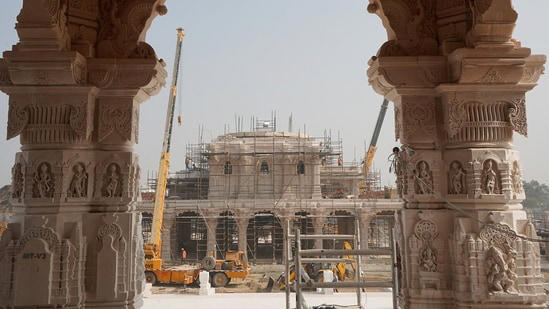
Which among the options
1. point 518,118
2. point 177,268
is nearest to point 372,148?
point 177,268

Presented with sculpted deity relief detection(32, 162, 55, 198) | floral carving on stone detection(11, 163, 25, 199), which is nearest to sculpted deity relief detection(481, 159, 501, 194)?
sculpted deity relief detection(32, 162, 55, 198)

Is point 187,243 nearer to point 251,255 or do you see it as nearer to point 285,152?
point 251,255

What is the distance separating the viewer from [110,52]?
174 inches

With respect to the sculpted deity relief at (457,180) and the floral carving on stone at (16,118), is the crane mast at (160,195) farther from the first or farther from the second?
the sculpted deity relief at (457,180)

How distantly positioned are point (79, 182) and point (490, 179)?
169 inches

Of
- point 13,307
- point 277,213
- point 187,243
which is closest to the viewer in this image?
point 13,307

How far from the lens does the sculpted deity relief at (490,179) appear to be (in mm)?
3938

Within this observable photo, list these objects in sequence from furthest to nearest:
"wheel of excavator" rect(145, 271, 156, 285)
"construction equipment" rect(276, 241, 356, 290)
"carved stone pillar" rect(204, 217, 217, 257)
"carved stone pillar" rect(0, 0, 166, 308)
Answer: "carved stone pillar" rect(204, 217, 217, 257) → "wheel of excavator" rect(145, 271, 156, 285) → "construction equipment" rect(276, 241, 356, 290) → "carved stone pillar" rect(0, 0, 166, 308)

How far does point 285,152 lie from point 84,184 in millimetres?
28620

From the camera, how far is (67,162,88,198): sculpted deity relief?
407cm

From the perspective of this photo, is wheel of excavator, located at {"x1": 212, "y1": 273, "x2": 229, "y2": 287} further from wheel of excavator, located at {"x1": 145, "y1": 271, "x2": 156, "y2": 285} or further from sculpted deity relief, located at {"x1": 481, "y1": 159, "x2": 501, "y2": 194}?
sculpted deity relief, located at {"x1": 481, "y1": 159, "x2": 501, "y2": 194}

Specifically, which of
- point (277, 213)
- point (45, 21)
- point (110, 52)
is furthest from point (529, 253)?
point (277, 213)

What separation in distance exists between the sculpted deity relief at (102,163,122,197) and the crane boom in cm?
3415

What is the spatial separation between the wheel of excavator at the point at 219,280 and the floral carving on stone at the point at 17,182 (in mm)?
17818
